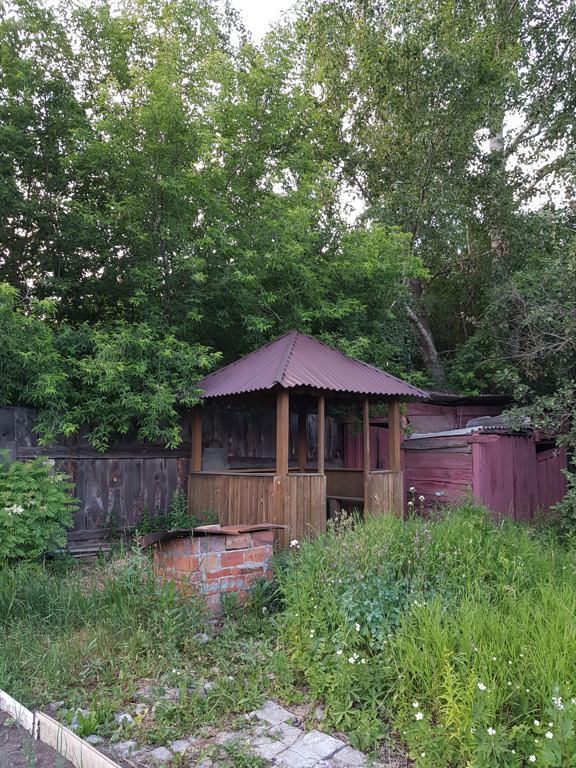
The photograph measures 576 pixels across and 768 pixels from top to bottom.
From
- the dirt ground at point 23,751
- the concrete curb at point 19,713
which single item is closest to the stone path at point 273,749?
the dirt ground at point 23,751

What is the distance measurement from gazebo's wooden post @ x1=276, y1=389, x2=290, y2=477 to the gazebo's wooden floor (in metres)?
0.12

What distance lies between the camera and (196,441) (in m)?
8.09

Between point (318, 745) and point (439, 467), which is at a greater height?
point (439, 467)

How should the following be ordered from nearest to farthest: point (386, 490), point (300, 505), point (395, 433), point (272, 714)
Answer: point (272, 714)
point (300, 505)
point (386, 490)
point (395, 433)

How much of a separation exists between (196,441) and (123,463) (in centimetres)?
106

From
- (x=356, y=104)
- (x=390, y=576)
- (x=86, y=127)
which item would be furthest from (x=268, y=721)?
(x=356, y=104)

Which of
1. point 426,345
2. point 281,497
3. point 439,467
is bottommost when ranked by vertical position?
point 281,497

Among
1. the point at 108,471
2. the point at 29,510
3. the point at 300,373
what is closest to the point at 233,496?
the point at 108,471

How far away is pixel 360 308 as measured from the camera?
9.97 m

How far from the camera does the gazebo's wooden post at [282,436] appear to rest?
6605mm

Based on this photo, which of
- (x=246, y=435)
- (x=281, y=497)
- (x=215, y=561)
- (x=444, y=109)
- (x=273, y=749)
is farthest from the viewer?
(x=444, y=109)

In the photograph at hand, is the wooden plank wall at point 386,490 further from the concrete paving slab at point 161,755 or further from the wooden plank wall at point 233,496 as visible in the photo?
the concrete paving slab at point 161,755

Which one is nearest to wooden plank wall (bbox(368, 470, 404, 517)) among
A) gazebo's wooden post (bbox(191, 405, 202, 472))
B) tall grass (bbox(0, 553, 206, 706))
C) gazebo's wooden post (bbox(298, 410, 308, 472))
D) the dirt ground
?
gazebo's wooden post (bbox(298, 410, 308, 472))

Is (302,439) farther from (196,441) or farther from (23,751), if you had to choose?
(23,751)
